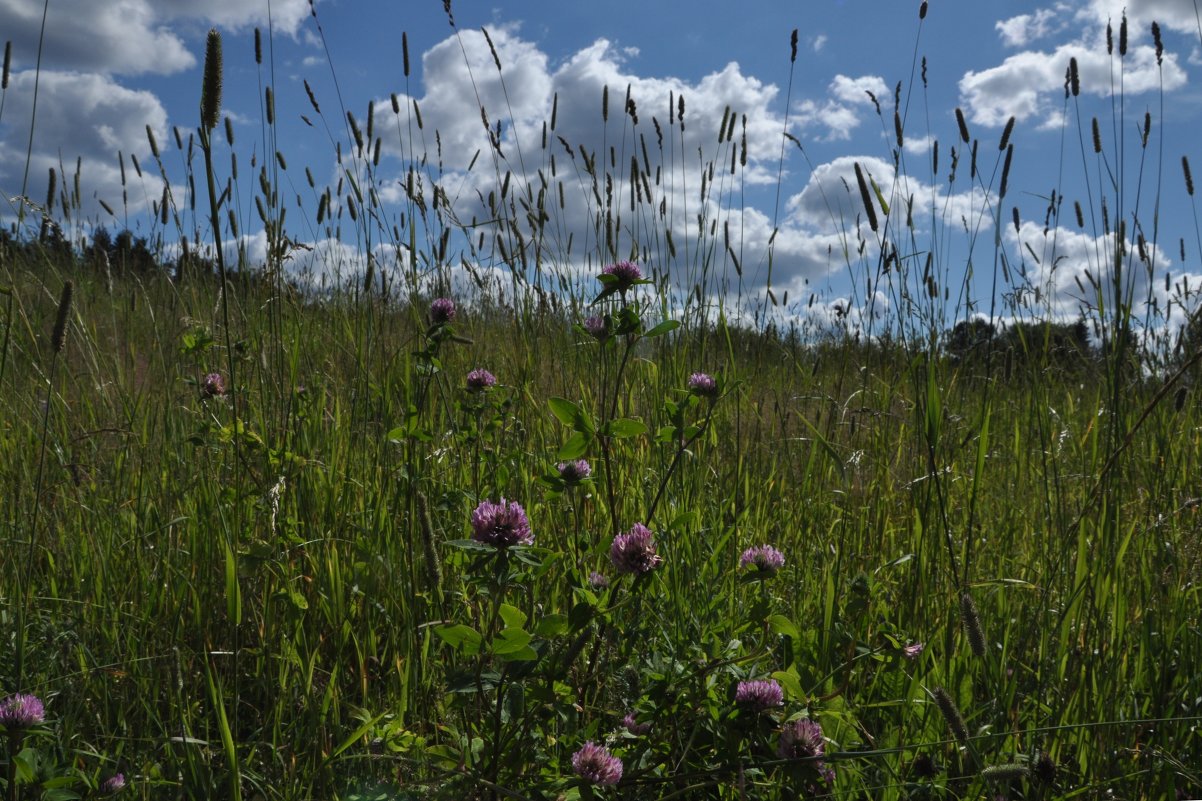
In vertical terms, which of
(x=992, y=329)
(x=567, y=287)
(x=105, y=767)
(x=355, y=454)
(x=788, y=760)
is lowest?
(x=105, y=767)

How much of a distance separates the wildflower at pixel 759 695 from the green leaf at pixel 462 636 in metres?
0.36

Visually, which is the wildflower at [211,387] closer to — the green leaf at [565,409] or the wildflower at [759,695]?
the green leaf at [565,409]

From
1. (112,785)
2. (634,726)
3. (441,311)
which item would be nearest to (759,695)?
(634,726)

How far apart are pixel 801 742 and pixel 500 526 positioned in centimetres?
50

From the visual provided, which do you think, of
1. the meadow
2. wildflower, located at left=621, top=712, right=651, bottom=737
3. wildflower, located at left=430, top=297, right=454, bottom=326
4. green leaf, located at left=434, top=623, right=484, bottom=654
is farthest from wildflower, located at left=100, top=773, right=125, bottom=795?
wildflower, located at left=430, top=297, right=454, bottom=326

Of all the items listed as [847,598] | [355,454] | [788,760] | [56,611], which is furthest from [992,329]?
[56,611]

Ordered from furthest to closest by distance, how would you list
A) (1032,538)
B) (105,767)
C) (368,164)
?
(368,164) < (1032,538) < (105,767)

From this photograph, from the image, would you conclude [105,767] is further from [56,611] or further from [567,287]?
[567,287]

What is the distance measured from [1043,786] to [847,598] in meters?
0.60

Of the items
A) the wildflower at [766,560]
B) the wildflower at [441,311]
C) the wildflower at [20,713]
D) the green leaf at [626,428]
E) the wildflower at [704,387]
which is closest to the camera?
the wildflower at [20,713]

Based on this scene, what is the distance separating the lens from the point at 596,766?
0.96 meters

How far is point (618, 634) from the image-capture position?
4.30 feet

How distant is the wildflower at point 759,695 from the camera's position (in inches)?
41.1

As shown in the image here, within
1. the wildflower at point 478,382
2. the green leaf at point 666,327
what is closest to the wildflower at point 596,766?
the green leaf at point 666,327
